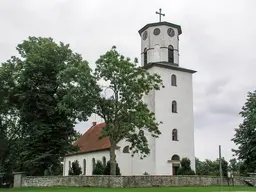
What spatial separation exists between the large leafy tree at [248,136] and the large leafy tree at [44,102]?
52.4 feet

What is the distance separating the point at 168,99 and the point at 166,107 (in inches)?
35.2

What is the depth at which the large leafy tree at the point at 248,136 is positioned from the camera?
36.5 meters

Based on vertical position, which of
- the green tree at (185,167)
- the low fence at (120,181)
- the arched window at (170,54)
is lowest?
the low fence at (120,181)

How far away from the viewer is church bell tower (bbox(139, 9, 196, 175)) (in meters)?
38.2

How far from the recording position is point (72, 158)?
53250 mm

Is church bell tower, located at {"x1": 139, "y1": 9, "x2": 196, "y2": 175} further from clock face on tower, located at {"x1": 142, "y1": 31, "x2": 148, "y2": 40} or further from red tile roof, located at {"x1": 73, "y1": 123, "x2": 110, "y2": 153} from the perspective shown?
red tile roof, located at {"x1": 73, "y1": 123, "x2": 110, "y2": 153}

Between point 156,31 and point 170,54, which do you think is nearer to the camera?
point 156,31

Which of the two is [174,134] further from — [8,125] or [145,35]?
[8,125]

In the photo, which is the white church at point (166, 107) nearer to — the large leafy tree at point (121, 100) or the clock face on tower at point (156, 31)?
the clock face on tower at point (156, 31)

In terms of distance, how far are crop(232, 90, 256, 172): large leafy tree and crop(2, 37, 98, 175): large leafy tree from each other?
52.4 ft

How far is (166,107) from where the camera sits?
3894cm

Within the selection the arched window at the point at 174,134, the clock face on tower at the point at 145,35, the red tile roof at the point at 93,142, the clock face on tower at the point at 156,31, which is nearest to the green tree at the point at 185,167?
the arched window at the point at 174,134

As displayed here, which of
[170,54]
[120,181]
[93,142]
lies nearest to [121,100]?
Answer: [120,181]

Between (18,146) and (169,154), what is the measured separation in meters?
14.9
